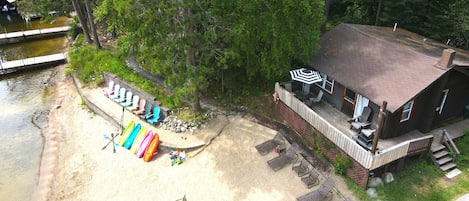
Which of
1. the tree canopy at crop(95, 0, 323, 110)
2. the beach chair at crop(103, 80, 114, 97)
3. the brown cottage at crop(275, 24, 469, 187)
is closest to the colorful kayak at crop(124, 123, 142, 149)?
the tree canopy at crop(95, 0, 323, 110)

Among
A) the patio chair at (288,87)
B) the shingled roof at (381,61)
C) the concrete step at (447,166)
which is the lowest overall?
the concrete step at (447,166)

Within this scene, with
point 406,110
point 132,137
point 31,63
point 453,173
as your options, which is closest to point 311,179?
point 406,110

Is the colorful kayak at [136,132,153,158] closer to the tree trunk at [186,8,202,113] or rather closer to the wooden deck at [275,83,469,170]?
the tree trunk at [186,8,202,113]

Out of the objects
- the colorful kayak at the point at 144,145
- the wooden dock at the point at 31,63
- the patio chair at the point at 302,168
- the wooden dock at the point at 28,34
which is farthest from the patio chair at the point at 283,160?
the wooden dock at the point at 28,34

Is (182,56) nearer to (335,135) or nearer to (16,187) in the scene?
(335,135)

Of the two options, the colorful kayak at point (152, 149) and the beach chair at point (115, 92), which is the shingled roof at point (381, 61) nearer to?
the colorful kayak at point (152, 149)

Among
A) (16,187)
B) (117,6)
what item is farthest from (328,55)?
(16,187)
